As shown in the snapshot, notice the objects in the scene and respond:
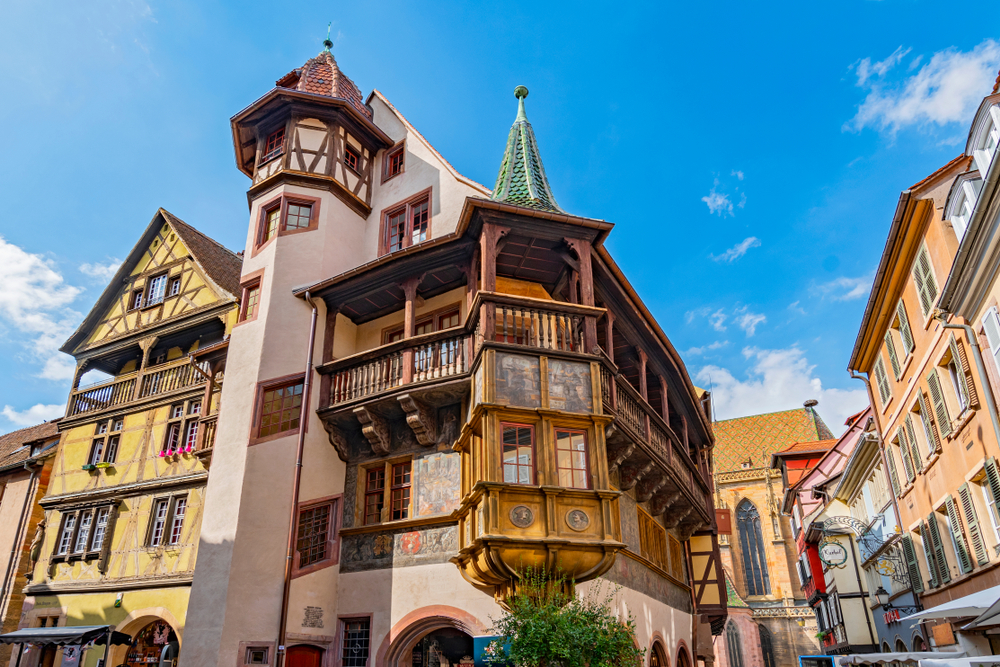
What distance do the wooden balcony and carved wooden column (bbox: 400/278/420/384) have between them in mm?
7338

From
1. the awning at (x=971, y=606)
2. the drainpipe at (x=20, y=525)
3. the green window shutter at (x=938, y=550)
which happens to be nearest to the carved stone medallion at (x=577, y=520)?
the awning at (x=971, y=606)

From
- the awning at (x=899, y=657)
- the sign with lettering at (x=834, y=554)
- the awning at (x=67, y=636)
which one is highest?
the sign with lettering at (x=834, y=554)

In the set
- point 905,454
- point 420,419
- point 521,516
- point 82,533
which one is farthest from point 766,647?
point 521,516

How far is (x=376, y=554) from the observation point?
13.6 metres

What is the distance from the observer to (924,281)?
13.7 meters

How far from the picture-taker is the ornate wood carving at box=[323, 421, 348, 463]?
1494 centimetres

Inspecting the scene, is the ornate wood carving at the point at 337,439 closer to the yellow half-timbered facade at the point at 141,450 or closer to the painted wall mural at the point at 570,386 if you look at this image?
the yellow half-timbered facade at the point at 141,450

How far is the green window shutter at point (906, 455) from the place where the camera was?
16.7 metres

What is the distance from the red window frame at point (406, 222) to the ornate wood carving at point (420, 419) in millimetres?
4519

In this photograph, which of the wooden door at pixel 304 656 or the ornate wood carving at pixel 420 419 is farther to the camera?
the ornate wood carving at pixel 420 419

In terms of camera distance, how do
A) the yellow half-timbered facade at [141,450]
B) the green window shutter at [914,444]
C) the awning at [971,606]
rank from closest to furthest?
the awning at [971,606], the green window shutter at [914,444], the yellow half-timbered facade at [141,450]

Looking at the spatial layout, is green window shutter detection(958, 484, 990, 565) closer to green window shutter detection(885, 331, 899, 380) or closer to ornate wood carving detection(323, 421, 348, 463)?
green window shutter detection(885, 331, 899, 380)

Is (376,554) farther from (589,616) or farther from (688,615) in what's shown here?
(688,615)

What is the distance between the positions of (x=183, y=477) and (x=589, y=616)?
41.6 ft
